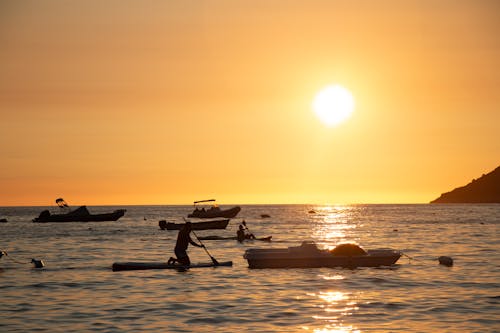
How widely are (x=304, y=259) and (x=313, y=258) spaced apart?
0.58m

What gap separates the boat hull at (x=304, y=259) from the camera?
4597 centimetres

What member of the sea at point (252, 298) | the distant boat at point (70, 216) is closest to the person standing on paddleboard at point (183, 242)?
the sea at point (252, 298)

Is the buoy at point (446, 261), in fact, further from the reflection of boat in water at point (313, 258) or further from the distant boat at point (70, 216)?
the distant boat at point (70, 216)

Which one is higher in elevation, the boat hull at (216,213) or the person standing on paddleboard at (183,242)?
the boat hull at (216,213)

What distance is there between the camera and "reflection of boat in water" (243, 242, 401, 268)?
151 ft

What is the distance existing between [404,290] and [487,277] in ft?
27.2

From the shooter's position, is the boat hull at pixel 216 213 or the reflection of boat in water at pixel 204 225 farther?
the boat hull at pixel 216 213

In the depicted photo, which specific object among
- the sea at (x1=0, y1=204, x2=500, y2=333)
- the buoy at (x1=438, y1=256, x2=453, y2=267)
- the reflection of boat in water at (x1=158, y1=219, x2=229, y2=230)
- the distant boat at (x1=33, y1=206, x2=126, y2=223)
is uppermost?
the distant boat at (x1=33, y1=206, x2=126, y2=223)

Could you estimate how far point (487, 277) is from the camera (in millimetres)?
40781

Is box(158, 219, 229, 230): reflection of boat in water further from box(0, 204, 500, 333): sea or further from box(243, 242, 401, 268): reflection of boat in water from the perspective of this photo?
box(243, 242, 401, 268): reflection of boat in water

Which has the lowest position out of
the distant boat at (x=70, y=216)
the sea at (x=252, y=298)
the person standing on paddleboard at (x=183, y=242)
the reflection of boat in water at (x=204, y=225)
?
the sea at (x=252, y=298)

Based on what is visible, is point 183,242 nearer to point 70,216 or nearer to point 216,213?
point 216,213

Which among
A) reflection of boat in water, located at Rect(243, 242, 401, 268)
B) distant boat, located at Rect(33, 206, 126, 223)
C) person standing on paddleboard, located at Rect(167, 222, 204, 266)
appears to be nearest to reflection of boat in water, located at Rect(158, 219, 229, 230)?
distant boat, located at Rect(33, 206, 126, 223)

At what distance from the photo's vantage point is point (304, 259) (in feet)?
151
